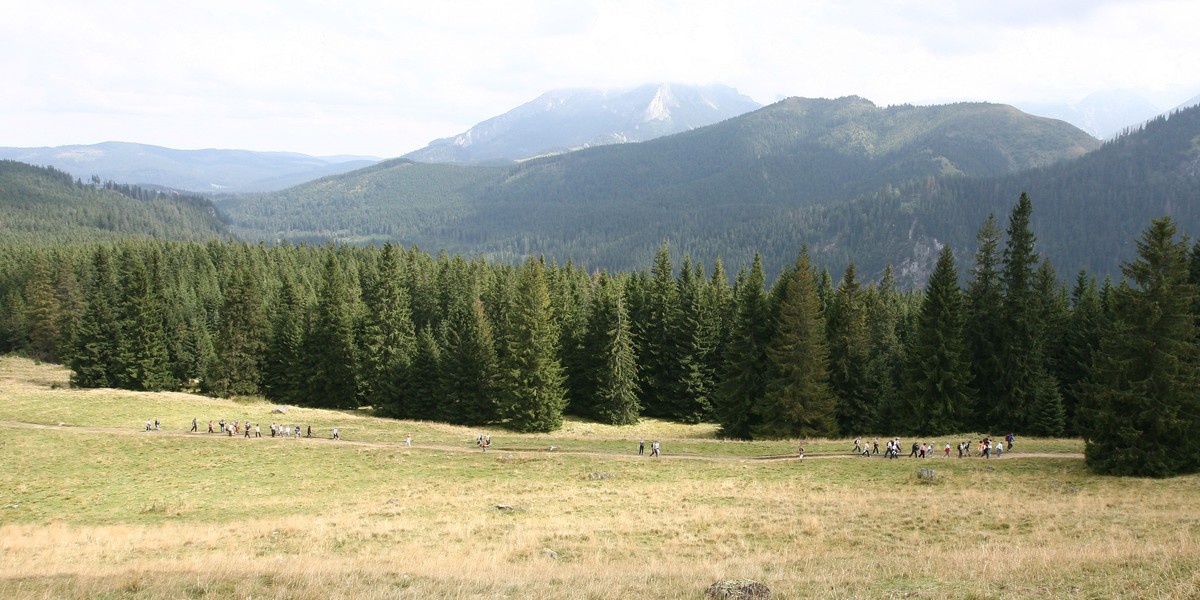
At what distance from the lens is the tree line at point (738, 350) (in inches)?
1412

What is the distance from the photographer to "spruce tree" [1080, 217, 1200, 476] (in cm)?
3441

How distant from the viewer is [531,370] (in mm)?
62594

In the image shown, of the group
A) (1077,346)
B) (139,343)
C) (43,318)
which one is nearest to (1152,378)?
(1077,346)

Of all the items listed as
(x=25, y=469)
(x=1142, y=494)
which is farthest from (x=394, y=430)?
(x=1142, y=494)

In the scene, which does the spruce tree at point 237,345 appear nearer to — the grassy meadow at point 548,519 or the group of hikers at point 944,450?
the grassy meadow at point 548,519

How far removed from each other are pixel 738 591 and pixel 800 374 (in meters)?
40.7

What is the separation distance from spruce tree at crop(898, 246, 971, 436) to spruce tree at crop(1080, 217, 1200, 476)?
15.1m

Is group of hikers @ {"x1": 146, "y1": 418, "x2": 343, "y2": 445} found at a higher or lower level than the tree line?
lower

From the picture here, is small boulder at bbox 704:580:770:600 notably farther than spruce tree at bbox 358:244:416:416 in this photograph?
No

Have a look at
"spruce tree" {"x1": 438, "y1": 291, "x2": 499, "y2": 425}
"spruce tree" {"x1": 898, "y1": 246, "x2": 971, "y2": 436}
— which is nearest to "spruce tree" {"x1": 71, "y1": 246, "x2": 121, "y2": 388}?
"spruce tree" {"x1": 438, "y1": 291, "x2": 499, "y2": 425}

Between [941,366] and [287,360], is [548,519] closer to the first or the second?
[941,366]

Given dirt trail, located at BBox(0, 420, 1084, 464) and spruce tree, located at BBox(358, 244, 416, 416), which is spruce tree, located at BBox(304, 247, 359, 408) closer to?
spruce tree, located at BBox(358, 244, 416, 416)

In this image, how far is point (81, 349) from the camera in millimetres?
76938

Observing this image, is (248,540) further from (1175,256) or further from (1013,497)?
(1175,256)
